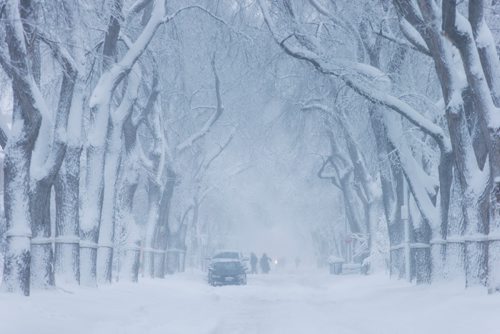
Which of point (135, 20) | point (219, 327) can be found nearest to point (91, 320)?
point (219, 327)

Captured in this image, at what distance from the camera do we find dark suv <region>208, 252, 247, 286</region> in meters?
38.7

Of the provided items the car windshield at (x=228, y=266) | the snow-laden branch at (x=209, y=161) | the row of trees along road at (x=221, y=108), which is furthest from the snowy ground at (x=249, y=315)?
the snow-laden branch at (x=209, y=161)

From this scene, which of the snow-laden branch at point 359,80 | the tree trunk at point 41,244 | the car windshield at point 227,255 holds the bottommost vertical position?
the car windshield at point 227,255

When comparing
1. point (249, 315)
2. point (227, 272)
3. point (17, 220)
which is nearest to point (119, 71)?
point (17, 220)

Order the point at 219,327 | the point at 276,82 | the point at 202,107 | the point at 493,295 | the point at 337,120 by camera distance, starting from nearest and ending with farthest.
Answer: the point at 493,295 → the point at 219,327 → the point at 276,82 → the point at 337,120 → the point at 202,107

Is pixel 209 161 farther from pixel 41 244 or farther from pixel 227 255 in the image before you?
pixel 41 244

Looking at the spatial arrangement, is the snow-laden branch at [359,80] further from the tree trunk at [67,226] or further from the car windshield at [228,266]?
the car windshield at [228,266]

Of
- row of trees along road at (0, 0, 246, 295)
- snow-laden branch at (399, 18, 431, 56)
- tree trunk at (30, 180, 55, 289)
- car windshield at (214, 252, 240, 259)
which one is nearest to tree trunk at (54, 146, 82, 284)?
row of trees along road at (0, 0, 246, 295)

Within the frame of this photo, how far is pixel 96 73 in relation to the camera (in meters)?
22.7

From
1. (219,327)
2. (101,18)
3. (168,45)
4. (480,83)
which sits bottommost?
(219,327)

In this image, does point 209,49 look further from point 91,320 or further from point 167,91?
point 91,320

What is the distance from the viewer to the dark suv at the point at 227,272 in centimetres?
3869

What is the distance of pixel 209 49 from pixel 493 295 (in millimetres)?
18107

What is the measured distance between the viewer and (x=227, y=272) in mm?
38750
